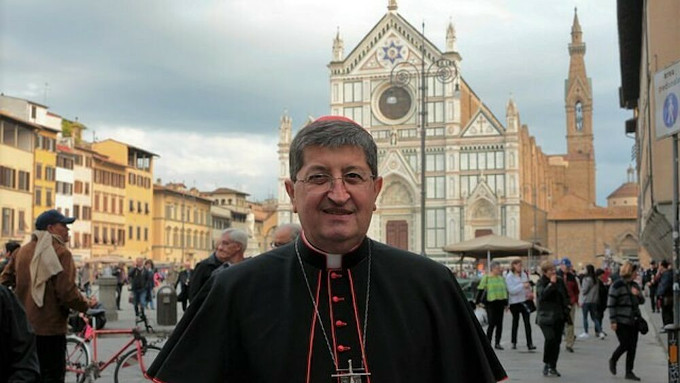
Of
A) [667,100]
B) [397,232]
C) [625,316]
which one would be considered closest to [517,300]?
[625,316]

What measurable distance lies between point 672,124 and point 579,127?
8579 cm

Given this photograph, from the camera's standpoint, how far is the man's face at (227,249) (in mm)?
7684

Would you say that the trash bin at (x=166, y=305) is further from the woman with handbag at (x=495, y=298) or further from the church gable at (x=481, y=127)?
the church gable at (x=481, y=127)

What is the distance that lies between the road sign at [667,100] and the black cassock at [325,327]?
436cm

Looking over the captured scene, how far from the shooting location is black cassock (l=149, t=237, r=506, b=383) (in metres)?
2.46

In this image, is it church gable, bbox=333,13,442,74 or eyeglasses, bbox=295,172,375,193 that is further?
church gable, bbox=333,13,442,74

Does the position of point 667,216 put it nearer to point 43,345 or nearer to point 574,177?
point 43,345

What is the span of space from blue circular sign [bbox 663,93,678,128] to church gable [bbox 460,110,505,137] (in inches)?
2276

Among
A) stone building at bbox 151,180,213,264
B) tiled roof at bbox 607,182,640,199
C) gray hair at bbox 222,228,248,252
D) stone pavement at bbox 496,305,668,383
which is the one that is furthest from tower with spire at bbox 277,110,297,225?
gray hair at bbox 222,228,248,252

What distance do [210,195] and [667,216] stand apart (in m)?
86.7

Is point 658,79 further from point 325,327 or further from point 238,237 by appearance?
point 325,327

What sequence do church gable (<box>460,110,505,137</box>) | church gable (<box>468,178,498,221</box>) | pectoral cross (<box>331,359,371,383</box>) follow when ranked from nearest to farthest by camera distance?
pectoral cross (<box>331,359,371,383</box>)
church gable (<box>468,178,498,221</box>)
church gable (<box>460,110,505,137</box>)

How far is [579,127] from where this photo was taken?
89.4 metres

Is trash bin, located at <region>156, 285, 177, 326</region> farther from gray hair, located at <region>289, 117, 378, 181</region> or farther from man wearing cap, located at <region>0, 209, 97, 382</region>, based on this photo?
gray hair, located at <region>289, 117, 378, 181</region>
